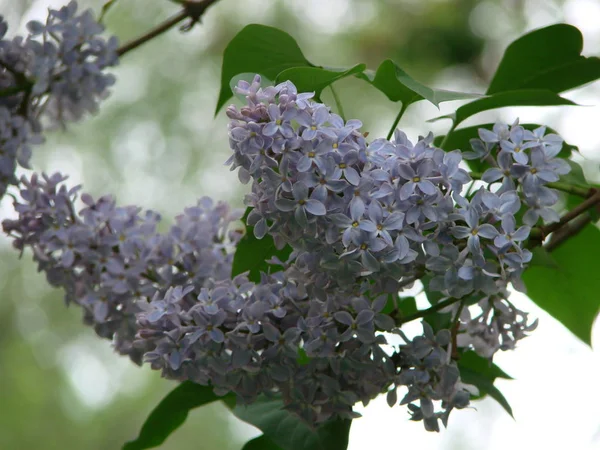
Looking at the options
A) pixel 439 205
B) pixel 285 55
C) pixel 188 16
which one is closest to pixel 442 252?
pixel 439 205

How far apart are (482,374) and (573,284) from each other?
18 cm

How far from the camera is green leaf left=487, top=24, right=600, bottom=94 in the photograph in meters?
0.83

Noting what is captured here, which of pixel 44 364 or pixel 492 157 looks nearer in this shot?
pixel 492 157

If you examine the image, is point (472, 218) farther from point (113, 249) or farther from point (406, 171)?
point (113, 249)

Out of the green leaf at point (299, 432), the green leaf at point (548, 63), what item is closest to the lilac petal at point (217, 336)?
the green leaf at point (299, 432)

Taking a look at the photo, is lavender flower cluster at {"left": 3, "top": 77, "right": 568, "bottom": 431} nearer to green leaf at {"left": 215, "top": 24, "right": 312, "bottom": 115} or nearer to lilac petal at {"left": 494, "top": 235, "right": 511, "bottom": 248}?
lilac petal at {"left": 494, "top": 235, "right": 511, "bottom": 248}

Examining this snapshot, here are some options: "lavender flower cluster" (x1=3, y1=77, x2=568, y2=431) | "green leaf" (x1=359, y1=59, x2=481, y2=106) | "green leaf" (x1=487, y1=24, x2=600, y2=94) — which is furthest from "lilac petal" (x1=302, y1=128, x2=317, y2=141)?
"green leaf" (x1=487, y1=24, x2=600, y2=94)

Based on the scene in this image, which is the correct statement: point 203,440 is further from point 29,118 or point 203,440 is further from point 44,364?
point 29,118

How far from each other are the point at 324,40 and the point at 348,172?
168 inches

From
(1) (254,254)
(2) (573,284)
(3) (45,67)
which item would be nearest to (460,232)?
(1) (254,254)

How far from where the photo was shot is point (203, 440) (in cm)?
536

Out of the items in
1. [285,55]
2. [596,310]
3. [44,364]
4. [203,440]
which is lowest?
[203,440]

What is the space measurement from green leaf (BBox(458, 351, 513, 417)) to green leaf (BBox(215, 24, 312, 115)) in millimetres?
362

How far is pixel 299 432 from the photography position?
0.80 metres
